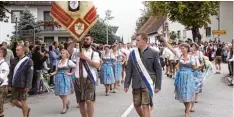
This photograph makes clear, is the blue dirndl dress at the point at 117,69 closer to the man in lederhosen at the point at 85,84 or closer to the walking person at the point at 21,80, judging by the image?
the walking person at the point at 21,80

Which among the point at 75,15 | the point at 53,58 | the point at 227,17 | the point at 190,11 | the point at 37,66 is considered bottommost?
the point at 37,66

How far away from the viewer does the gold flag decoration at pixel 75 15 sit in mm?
8695

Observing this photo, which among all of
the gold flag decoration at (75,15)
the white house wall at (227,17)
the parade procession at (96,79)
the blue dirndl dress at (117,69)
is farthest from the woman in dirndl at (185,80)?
the white house wall at (227,17)

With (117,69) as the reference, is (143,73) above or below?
above

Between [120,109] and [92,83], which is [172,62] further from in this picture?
[92,83]

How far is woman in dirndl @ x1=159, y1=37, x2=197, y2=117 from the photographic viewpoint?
10.4 metres

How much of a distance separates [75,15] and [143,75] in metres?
1.83

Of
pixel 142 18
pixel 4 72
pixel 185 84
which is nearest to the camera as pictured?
pixel 4 72

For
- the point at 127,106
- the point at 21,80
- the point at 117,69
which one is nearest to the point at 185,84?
the point at 127,106

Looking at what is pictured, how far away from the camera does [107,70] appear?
16.1 metres

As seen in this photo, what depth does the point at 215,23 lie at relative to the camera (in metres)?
55.1

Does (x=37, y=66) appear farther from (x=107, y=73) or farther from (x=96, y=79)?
(x=96, y=79)

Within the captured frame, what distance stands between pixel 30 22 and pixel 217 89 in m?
23.1

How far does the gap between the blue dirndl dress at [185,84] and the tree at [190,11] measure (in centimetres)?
3500
